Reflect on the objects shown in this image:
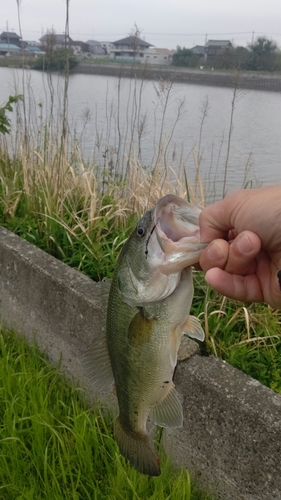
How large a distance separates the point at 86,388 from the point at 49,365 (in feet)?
1.16

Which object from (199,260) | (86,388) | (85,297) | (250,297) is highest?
(199,260)

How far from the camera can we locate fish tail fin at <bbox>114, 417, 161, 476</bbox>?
1.79 meters

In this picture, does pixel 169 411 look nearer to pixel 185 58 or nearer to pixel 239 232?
Answer: pixel 239 232

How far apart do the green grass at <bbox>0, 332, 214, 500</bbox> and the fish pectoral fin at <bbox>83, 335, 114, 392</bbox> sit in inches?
27.0

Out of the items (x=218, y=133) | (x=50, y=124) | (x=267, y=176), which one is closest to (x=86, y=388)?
(x=50, y=124)

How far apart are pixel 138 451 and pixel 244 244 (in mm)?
941

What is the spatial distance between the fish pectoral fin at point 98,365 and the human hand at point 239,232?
545 mm

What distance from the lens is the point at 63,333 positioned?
10.4ft

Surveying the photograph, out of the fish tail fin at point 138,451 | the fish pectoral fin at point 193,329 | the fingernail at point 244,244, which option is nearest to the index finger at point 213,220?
the fingernail at point 244,244

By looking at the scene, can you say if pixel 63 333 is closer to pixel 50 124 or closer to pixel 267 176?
pixel 50 124

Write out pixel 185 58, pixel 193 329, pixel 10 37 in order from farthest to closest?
pixel 185 58 < pixel 10 37 < pixel 193 329

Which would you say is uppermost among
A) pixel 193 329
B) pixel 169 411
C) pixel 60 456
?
pixel 193 329

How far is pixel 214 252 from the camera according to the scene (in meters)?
1.41

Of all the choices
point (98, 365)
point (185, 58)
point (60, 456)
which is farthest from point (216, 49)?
point (98, 365)
